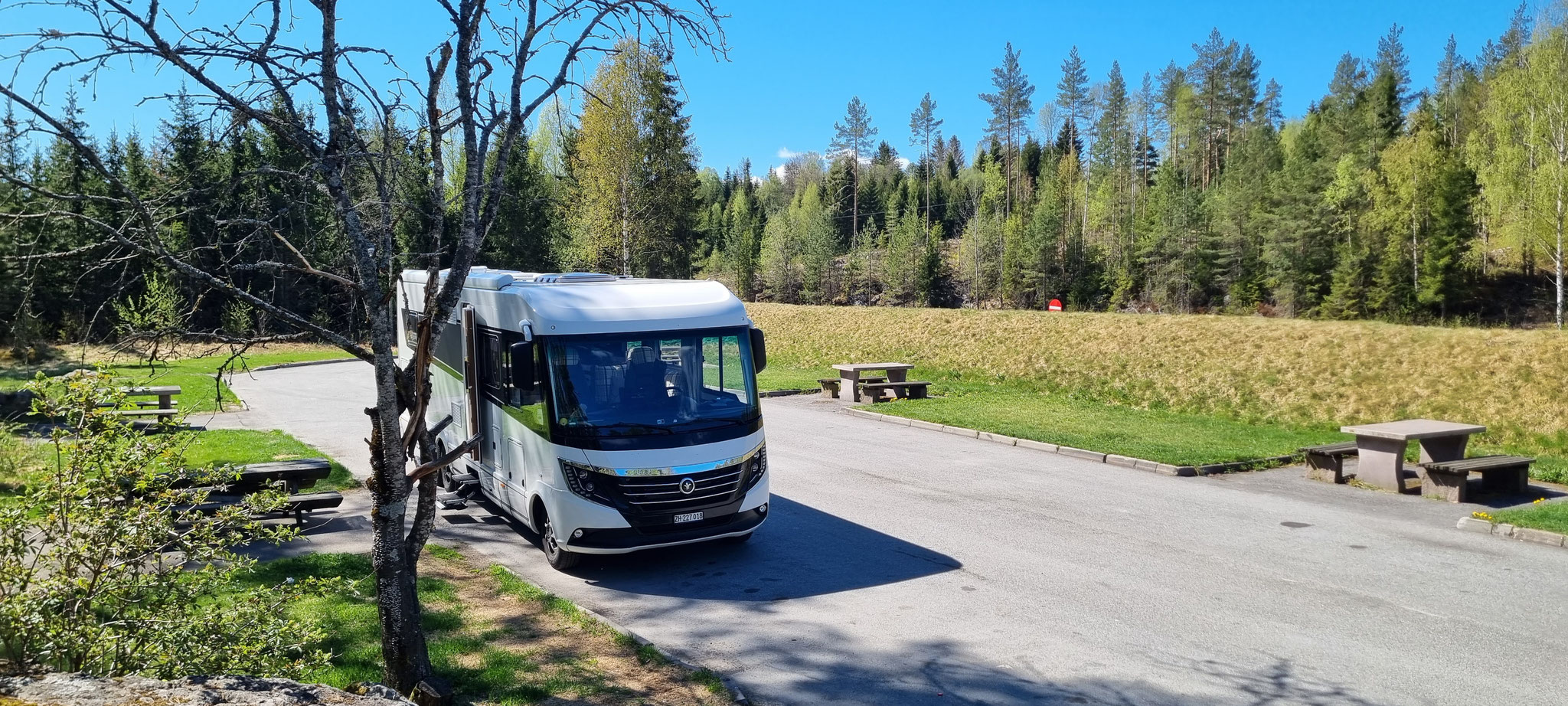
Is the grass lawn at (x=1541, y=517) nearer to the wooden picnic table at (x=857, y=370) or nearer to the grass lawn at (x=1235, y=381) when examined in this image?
the grass lawn at (x=1235, y=381)

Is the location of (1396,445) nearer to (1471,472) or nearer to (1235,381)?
(1471,472)

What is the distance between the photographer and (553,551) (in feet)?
29.7

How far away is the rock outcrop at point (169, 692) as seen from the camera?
9.37ft

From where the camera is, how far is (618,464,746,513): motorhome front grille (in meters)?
8.52

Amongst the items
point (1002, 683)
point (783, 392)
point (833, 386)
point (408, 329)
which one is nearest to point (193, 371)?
point (783, 392)

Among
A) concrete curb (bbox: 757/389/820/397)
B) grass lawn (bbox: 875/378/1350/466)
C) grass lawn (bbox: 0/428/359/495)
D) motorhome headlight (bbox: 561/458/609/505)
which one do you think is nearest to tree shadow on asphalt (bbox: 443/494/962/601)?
motorhome headlight (bbox: 561/458/609/505)

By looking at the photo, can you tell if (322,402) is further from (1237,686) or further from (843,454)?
(1237,686)

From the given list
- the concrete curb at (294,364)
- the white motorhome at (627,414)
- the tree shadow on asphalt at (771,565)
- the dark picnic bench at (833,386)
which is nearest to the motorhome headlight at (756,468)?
the white motorhome at (627,414)

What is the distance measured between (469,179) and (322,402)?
21.5 metres

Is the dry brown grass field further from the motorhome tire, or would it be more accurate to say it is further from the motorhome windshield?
the motorhome tire

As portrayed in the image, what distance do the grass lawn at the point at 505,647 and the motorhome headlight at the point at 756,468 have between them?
7.27ft

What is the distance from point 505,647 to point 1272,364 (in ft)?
67.8

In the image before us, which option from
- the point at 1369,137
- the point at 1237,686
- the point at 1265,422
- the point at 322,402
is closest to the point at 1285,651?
the point at 1237,686

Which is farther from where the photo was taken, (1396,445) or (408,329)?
(408,329)
